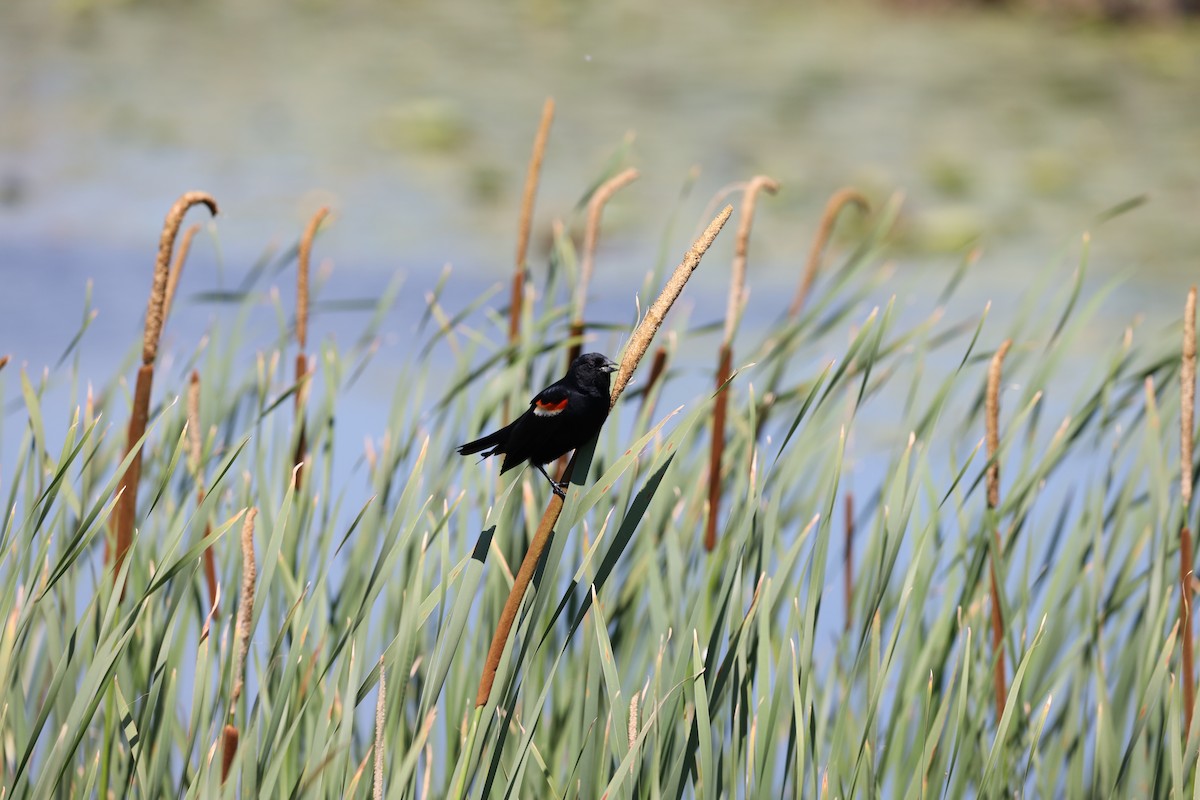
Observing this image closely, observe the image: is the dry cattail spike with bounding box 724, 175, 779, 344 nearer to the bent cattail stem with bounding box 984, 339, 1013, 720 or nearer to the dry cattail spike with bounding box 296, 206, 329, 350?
the bent cattail stem with bounding box 984, 339, 1013, 720

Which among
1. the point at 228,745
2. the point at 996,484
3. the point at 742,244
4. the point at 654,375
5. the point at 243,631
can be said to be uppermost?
the point at 742,244

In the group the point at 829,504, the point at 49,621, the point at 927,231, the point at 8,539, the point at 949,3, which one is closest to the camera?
the point at 829,504

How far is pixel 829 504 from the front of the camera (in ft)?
3.34

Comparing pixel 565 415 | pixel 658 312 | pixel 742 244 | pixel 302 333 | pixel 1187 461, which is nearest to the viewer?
pixel 658 312

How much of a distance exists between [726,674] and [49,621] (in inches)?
31.6

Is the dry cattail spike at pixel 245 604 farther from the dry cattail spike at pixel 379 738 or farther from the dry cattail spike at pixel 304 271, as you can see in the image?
the dry cattail spike at pixel 304 271

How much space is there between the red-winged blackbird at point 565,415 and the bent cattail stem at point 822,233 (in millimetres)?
666

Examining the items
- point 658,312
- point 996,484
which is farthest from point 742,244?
point 658,312

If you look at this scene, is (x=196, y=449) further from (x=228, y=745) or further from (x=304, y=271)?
(x=228, y=745)

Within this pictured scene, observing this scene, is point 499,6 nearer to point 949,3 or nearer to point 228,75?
point 228,75

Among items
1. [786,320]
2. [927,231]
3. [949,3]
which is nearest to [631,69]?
[949,3]

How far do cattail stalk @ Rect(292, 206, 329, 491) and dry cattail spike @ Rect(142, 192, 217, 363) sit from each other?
0.81 ft

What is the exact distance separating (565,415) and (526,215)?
67cm

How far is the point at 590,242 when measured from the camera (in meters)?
1.45
